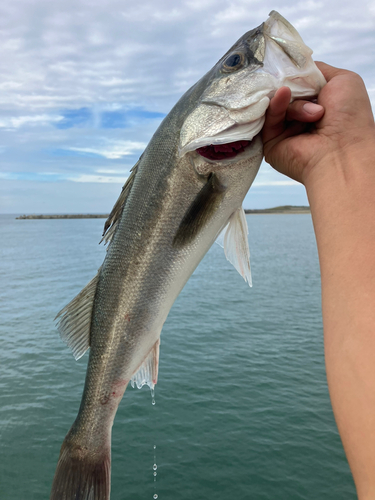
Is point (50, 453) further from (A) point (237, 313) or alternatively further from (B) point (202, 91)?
(A) point (237, 313)

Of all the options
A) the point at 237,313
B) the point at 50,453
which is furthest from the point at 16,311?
the point at 50,453

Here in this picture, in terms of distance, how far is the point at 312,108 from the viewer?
2.21 meters

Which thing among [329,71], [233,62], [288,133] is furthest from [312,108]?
[233,62]

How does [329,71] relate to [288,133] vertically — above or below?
above

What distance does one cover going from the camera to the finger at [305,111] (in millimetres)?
2197

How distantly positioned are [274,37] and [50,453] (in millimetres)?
8702

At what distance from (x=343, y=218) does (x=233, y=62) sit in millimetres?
1279

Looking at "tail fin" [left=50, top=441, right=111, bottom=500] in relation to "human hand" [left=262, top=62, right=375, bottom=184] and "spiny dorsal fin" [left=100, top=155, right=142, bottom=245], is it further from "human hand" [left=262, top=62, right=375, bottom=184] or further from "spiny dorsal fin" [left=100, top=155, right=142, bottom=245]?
"human hand" [left=262, top=62, right=375, bottom=184]

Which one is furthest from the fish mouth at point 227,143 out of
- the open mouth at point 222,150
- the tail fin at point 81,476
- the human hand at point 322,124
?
the tail fin at point 81,476

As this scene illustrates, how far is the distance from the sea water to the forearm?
6.81 meters

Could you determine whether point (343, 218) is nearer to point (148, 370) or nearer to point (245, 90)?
point (245, 90)

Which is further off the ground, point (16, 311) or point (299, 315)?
point (16, 311)

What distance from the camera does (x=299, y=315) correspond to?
17.5 m

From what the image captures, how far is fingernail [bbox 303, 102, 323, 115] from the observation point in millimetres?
2190
